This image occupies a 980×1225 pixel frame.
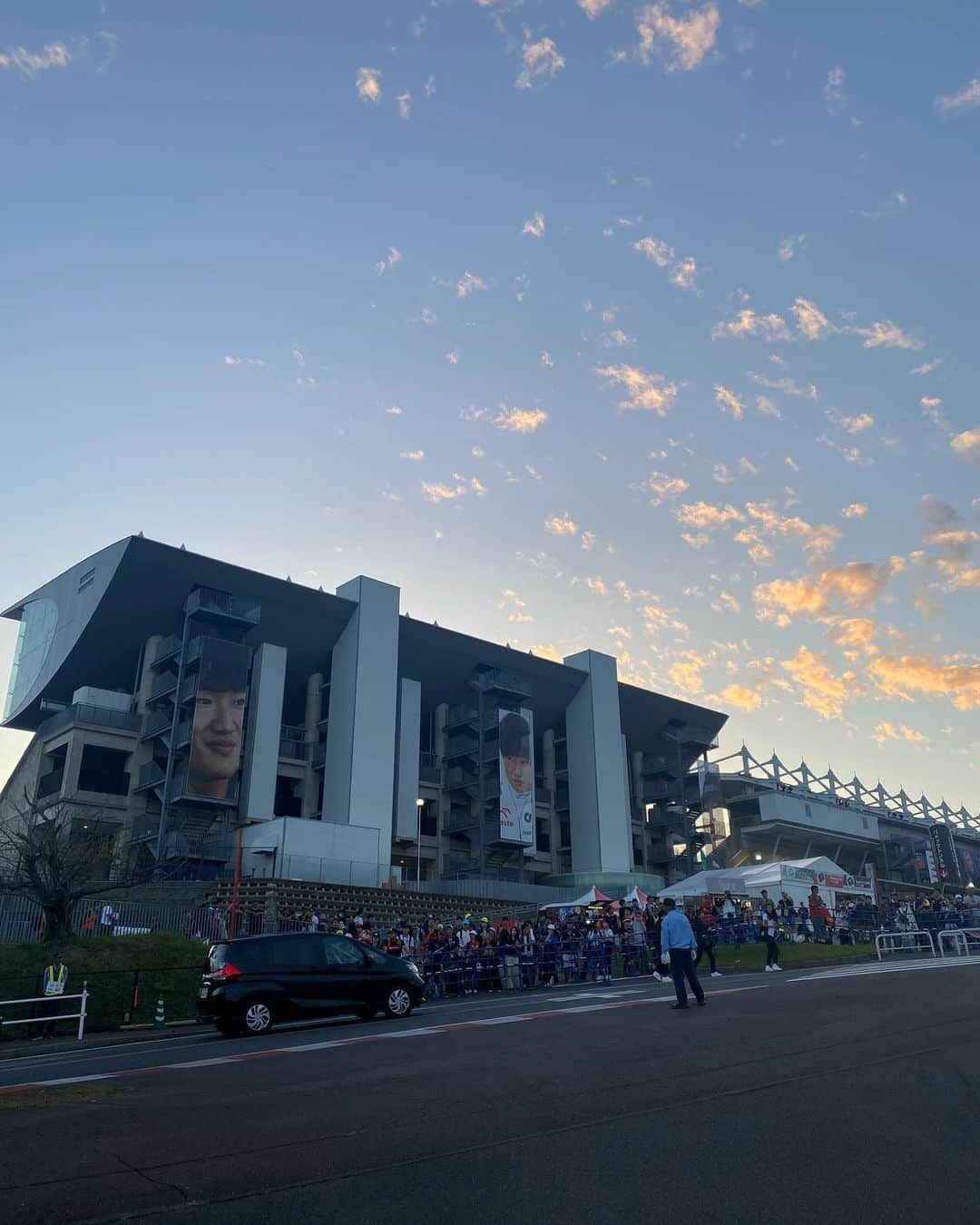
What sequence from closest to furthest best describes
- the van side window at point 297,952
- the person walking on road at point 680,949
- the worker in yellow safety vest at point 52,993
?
1. the person walking on road at point 680,949
2. the van side window at point 297,952
3. the worker in yellow safety vest at point 52,993

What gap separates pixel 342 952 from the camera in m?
17.2

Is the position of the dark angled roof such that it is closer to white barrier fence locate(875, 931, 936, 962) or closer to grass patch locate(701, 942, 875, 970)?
grass patch locate(701, 942, 875, 970)

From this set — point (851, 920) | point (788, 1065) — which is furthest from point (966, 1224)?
point (851, 920)

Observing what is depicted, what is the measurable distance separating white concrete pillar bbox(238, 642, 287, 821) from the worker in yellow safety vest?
29.3 m

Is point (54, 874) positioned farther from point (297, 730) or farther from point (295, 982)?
point (297, 730)

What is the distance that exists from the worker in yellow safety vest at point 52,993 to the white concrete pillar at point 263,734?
96.1 feet

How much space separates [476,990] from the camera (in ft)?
81.5

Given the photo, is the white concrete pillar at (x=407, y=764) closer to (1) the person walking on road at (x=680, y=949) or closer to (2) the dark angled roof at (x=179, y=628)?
(2) the dark angled roof at (x=179, y=628)

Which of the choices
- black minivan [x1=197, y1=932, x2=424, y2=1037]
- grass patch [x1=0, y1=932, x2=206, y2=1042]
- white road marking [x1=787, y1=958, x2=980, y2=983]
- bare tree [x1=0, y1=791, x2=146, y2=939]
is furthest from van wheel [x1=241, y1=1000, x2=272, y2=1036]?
bare tree [x1=0, y1=791, x2=146, y2=939]

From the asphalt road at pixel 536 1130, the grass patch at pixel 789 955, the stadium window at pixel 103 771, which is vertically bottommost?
the asphalt road at pixel 536 1130

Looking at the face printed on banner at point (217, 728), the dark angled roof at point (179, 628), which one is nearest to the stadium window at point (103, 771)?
the dark angled roof at point (179, 628)

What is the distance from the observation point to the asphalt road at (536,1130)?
16.8 ft

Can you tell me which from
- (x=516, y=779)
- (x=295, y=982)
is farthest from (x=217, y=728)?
(x=295, y=982)

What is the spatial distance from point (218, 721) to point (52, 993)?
29314mm
